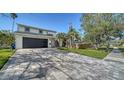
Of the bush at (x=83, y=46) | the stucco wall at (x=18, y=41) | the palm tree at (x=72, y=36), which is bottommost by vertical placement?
the bush at (x=83, y=46)

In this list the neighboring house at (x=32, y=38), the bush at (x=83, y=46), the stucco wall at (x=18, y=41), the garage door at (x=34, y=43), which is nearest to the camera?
the stucco wall at (x=18, y=41)

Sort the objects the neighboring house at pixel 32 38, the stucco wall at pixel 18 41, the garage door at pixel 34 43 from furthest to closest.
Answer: the garage door at pixel 34 43
the neighboring house at pixel 32 38
the stucco wall at pixel 18 41

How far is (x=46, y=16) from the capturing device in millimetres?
7035

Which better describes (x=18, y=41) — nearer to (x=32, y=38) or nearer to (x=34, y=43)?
(x=32, y=38)

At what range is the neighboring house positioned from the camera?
13406 mm

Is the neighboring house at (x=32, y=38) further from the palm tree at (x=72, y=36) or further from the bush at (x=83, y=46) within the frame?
the bush at (x=83, y=46)

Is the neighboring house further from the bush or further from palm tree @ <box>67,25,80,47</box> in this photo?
the bush

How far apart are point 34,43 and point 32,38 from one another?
580mm

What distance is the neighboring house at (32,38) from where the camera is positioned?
1341 cm

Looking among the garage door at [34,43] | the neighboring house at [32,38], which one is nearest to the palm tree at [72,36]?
the neighboring house at [32,38]

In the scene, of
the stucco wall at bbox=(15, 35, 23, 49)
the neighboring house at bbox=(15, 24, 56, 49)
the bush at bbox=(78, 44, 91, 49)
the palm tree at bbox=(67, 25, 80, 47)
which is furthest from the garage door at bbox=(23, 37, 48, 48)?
the bush at bbox=(78, 44, 91, 49)
